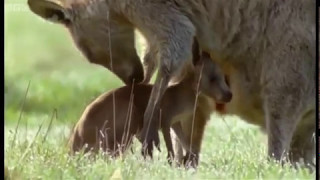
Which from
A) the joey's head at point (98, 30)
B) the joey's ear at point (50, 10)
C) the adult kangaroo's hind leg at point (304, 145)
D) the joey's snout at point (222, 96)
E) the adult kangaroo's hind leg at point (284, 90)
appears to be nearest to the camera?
the joey's ear at point (50, 10)

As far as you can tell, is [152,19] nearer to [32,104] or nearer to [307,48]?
[307,48]

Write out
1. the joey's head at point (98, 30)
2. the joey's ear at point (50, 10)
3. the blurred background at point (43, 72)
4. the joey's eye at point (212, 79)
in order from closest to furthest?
the joey's ear at point (50, 10) → the joey's head at point (98, 30) → the joey's eye at point (212, 79) → the blurred background at point (43, 72)

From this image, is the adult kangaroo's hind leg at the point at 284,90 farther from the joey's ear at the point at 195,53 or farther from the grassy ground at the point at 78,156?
the joey's ear at the point at 195,53

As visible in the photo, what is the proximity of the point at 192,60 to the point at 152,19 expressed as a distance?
29.4 inches

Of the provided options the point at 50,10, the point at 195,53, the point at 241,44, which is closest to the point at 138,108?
the point at 195,53

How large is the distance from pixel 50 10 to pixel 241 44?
4.31ft

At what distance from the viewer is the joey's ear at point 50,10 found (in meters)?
7.12

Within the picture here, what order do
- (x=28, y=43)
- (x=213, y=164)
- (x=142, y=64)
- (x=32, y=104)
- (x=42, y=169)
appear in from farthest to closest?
(x=28, y=43) < (x=32, y=104) < (x=142, y=64) < (x=213, y=164) < (x=42, y=169)

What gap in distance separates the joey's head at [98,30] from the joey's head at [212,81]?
479 millimetres

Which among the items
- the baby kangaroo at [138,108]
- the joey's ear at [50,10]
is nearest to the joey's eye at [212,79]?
the baby kangaroo at [138,108]

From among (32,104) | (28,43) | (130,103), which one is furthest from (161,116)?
(28,43)

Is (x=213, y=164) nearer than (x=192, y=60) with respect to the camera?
Yes

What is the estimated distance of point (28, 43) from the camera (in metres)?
15.2


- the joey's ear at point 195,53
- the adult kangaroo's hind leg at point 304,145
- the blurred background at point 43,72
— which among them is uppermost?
the joey's ear at point 195,53
